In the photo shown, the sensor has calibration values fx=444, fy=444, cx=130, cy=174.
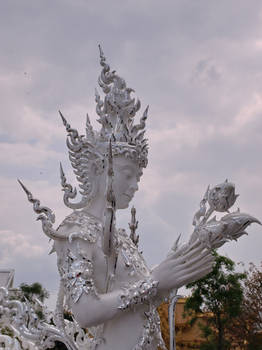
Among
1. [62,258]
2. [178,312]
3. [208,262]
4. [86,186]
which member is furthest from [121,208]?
[178,312]

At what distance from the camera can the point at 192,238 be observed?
11.7 ft

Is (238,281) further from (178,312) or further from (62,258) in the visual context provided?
(62,258)

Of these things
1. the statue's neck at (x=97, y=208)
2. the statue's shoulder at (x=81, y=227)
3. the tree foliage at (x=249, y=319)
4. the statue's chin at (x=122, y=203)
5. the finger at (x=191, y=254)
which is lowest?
the finger at (x=191, y=254)

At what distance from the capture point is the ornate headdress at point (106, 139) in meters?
4.08

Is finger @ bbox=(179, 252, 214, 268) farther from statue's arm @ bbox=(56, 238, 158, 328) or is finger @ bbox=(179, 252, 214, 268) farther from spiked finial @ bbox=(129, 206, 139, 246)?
spiked finial @ bbox=(129, 206, 139, 246)

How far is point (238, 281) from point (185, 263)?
39.1 feet

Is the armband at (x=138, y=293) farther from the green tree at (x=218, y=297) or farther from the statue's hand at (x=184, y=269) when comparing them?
the green tree at (x=218, y=297)

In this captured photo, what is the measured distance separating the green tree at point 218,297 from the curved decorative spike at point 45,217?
11180 mm

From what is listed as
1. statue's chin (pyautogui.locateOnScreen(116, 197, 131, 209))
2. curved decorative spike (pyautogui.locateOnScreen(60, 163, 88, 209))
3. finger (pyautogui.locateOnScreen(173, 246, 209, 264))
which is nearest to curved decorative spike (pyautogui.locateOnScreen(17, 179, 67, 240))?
curved decorative spike (pyautogui.locateOnScreen(60, 163, 88, 209))

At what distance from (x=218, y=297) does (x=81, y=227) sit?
11515 millimetres

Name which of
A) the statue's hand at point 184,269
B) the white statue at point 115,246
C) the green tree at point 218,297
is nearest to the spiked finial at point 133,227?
the white statue at point 115,246

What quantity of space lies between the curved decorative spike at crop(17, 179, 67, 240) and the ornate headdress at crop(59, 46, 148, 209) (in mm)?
349

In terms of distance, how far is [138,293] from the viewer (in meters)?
3.40

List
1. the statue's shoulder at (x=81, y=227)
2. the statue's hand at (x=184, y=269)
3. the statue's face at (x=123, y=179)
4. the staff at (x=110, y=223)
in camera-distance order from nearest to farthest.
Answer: the staff at (x=110, y=223), the statue's hand at (x=184, y=269), the statue's shoulder at (x=81, y=227), the statue's face at (x=123, y=179)
